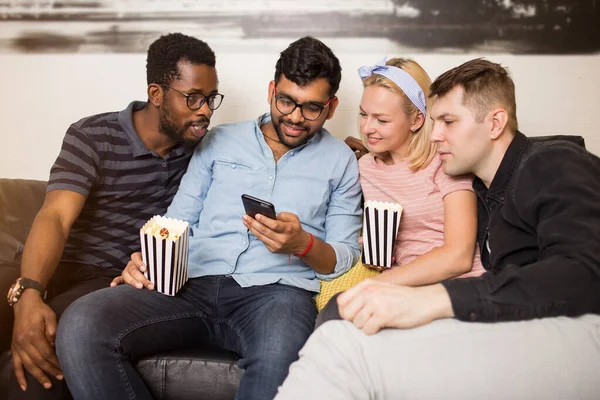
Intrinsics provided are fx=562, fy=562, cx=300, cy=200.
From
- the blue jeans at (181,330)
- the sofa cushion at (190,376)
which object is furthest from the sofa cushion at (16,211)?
the sofa cushion at (190,376)

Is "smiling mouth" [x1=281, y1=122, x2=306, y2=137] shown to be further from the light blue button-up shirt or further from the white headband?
the white headband

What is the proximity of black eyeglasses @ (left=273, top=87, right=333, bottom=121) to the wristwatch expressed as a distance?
1.00m

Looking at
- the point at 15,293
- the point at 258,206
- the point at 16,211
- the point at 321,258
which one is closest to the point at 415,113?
the point at 321,258

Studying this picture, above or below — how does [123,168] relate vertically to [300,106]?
below

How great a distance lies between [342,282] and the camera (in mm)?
1975

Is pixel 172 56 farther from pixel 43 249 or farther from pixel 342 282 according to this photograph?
pixel 342 282

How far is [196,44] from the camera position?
7.02 feet

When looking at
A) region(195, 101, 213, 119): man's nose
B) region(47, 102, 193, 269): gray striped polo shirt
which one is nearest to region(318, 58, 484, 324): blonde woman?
region(195, 101, 213, 119): man's nose

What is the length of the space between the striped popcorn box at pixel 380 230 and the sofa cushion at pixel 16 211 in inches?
56.5

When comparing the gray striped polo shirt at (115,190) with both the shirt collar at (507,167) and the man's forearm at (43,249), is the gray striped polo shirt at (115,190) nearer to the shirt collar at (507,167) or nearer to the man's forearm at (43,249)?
the man's forearm at (43,249)

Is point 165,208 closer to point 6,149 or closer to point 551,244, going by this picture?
point 6,149

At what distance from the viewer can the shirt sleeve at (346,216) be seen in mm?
2041

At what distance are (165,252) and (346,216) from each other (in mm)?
718

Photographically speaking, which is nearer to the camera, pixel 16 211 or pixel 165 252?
pixel 165 252
